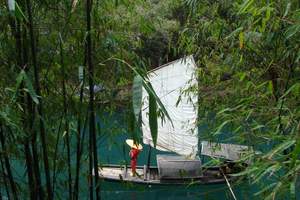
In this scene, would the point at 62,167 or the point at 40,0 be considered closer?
the point at 40,0

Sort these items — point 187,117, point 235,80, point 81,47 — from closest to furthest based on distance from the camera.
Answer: point 81,47 < point 235,80 < point 187,117

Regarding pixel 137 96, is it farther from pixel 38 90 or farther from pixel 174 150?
pixel 174 150

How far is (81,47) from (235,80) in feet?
3.61

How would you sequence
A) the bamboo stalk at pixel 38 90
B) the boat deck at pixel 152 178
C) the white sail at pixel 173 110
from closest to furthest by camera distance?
1. the bamboo stalk at pixel 38 90
2. the boat deck at pixel 152 178
3. the white sail at pixel 173 110

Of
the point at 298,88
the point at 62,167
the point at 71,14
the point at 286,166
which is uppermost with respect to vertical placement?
the point at 71,14


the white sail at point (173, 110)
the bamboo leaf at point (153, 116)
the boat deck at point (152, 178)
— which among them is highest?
the bamboo leaf at point (153, 116)

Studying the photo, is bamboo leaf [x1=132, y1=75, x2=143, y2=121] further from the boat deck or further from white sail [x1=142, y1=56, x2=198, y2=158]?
white sail [x1=142, y1=56, x2=198, y2=158]

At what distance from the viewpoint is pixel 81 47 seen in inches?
66.3

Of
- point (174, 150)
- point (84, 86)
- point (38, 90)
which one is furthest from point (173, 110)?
point (38, 90)

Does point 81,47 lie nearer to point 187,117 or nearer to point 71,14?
point 71,14

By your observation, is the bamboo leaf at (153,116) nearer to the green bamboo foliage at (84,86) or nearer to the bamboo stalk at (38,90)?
the green bamboo foliage at (84,86)

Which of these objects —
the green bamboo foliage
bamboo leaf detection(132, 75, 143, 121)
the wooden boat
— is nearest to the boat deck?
the wooden boat

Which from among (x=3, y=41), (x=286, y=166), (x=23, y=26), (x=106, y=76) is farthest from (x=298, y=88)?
(x=3, y=41)

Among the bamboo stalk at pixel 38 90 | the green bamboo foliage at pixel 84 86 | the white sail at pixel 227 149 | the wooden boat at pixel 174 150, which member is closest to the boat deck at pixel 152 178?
the wooden boat at pixel 174 150
